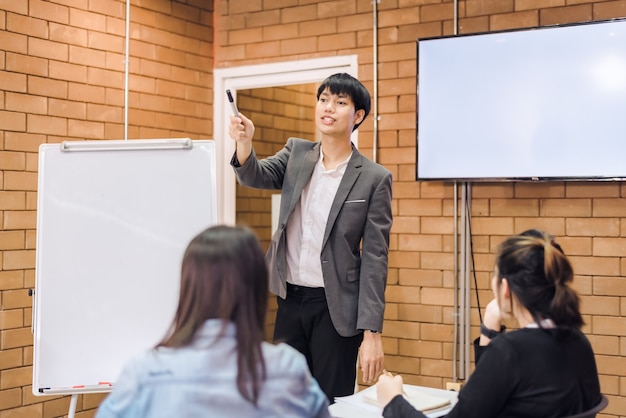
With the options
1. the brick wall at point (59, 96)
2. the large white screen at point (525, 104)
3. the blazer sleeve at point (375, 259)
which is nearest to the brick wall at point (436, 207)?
the large white screen at point (525, 104)

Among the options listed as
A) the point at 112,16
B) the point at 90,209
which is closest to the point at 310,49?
the point at 112,16

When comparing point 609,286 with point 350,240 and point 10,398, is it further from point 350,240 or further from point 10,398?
point 10,398

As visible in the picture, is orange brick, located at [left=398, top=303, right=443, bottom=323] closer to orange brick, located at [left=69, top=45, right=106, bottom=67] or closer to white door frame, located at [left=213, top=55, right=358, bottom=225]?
white door frame, located at [left=213, top=55, right=358, bottom=225]

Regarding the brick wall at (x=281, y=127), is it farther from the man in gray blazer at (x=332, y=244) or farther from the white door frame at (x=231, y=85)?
the man in gray blazer at (x=332, y=244)

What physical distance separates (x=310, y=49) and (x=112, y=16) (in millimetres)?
1089

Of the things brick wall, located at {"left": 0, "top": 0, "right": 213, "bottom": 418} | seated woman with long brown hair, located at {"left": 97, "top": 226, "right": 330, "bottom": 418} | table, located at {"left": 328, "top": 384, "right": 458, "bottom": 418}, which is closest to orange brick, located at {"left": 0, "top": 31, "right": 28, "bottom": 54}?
brick wall, located at {"left": 0, "top": 0, "right": 213, "bottom": 418}

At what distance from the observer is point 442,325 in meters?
3.88

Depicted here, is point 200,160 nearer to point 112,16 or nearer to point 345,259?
point 345,259

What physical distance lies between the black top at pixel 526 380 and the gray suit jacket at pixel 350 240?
3.03ft

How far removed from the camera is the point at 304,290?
273cm

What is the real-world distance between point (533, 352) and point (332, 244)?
3.55 feet

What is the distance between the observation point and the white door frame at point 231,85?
434cm

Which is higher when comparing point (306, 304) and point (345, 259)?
point (345, 259)

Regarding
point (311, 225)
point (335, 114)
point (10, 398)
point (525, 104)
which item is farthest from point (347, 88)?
point (10, 398)
